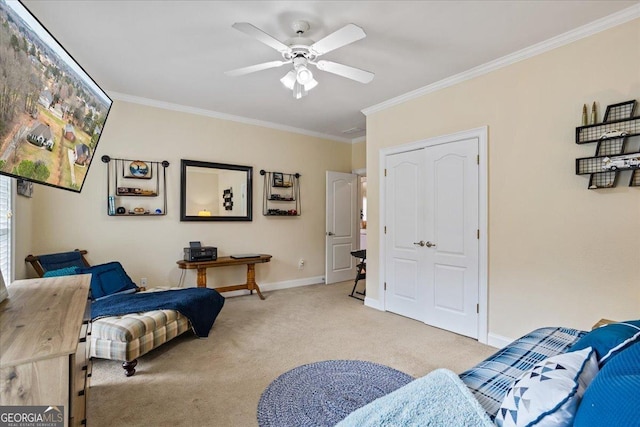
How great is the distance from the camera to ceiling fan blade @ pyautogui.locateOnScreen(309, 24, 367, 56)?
208cm

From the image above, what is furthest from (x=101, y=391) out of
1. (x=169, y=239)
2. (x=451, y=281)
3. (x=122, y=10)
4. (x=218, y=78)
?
(x=451, y=281)

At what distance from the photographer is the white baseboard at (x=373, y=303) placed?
13.8 ft

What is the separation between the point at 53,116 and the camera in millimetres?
1763

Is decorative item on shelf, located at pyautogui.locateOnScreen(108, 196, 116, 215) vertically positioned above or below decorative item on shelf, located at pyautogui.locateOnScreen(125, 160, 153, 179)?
below

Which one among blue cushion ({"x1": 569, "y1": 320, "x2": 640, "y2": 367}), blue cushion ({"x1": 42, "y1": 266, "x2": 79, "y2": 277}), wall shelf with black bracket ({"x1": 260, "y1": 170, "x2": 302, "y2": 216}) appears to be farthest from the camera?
wall shelf with black bracket ({"x1": 260, "y1": 170, "x2": 302, "y2": 216})

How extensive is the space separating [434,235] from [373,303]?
1.33 m

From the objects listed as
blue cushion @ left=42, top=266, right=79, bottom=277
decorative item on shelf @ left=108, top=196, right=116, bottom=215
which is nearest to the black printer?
decorative item on shelf @ left=108, top=196, right=116, bottom=215

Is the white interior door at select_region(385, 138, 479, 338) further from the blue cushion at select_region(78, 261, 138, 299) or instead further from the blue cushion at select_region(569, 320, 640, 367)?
the blue cushion at select_region(78, 261, 138, 299)

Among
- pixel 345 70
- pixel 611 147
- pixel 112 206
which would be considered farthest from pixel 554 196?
pixel 112 206

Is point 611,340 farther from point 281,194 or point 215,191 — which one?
point 281,194

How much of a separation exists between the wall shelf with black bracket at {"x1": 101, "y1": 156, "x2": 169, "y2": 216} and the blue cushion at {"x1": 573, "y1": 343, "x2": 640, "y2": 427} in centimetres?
438

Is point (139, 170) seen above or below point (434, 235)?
above

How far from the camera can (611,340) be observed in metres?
1.20

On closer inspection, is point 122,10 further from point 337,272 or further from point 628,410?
point 337,272
